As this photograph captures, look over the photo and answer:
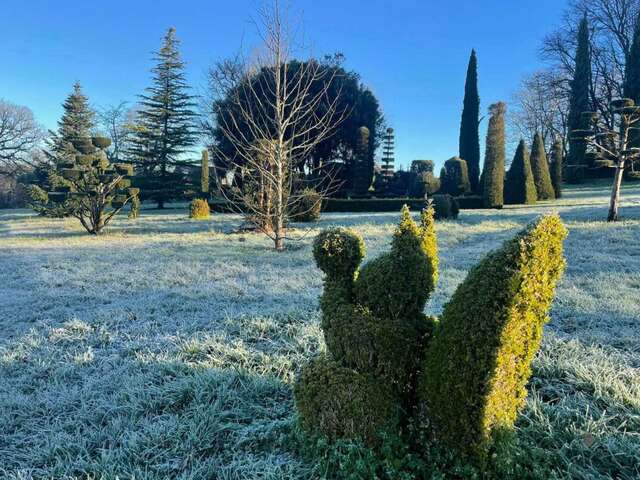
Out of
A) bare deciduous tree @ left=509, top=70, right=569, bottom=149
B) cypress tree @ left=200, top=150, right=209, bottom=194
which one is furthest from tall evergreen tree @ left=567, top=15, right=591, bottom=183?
cypress tree @ left=200, top=150, right=209, bottom=194

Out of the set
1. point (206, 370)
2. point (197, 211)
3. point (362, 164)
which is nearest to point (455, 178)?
point (362, 164)

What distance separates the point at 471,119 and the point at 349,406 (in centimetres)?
2657

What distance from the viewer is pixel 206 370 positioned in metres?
2.62

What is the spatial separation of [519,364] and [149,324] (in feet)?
11.2

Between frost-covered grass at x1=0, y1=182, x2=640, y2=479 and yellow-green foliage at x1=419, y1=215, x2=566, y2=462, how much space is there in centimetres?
45

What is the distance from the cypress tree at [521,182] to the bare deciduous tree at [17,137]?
30963 millimetres

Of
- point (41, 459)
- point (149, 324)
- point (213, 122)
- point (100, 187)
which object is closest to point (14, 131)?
point (213, 122)

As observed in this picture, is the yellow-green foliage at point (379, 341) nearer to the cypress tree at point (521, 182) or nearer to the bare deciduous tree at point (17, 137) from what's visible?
the cypress tree at point (521, 182)

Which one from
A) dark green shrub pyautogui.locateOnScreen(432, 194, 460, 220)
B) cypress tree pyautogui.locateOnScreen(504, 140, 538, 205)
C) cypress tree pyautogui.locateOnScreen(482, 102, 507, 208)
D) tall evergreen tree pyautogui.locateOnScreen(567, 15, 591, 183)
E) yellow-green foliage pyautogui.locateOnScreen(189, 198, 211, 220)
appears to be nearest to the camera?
dark green shrub pyautogui.locateOnScreen(432, 194, 460, 220)

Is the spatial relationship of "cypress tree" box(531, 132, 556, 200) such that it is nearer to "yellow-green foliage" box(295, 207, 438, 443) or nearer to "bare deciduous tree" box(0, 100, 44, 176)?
"yellow-green foliage" box(295, 207, 438, 443)

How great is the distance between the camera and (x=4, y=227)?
46.6ft

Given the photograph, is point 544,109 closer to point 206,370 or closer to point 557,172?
point 557,172

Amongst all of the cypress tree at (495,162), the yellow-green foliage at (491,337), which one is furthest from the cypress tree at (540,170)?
the yellow-green foliage at (491,337)

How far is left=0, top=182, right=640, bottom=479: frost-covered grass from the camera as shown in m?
1.82
